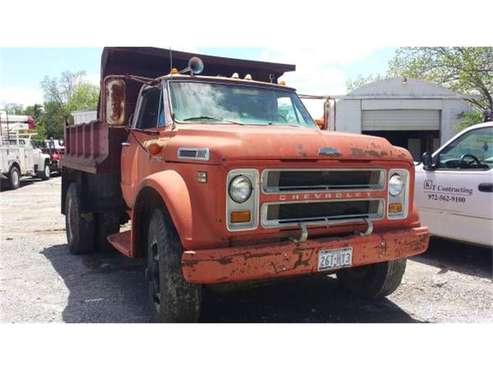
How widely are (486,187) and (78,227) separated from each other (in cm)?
528

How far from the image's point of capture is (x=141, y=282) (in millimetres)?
5449

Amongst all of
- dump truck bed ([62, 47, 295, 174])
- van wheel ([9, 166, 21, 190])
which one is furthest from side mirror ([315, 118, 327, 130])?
van wheel ([9, 166, 21, 190])

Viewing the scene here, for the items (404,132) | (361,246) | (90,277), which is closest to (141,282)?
(90,277)

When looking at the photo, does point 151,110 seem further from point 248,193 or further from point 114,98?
point 248,193

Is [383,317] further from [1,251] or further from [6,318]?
[1,251]

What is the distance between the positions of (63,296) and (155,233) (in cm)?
182

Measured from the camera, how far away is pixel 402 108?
18.5 metres

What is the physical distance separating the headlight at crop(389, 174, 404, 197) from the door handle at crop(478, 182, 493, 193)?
1.98 meters

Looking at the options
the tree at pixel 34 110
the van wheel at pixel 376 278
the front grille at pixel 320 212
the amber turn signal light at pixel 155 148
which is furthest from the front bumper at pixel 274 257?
the tree at pixel 34 110

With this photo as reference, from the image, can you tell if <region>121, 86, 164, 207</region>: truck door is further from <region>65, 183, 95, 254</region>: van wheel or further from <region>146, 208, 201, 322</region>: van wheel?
<region>65, 183, 95, 254</region>: van wheel

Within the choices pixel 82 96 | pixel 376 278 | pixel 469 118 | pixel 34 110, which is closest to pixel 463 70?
pixel 469 118

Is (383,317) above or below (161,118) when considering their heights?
below

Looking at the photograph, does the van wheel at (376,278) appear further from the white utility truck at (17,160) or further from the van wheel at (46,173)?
the van wheel at (46,173)

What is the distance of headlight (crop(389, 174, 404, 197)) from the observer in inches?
156
